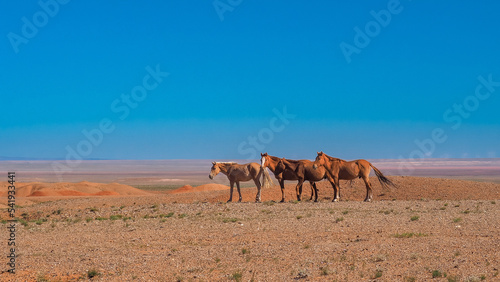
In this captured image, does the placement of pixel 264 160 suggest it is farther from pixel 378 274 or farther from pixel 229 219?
pixel 378 274

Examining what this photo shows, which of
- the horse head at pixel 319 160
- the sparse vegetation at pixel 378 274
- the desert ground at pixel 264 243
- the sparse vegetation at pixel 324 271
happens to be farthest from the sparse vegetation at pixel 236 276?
the horse head at pixel 319 160

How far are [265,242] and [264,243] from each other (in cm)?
20

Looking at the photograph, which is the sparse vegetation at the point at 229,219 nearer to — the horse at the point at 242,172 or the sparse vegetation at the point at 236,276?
the horse at the point at 242,172

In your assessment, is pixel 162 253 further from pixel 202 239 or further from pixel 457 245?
pixel 457 245

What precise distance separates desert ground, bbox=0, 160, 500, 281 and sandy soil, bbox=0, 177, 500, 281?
3 centimetres

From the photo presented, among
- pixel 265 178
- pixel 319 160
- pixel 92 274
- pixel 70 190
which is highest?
pixel 319 160

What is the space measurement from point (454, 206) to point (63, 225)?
15.2 metres

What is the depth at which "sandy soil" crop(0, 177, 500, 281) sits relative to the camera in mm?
11633

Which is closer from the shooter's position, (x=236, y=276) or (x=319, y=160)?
(x=236, y=276)

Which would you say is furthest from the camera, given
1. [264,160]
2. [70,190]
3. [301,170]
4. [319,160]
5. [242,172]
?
[70,190]

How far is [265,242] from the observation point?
49.8 feet

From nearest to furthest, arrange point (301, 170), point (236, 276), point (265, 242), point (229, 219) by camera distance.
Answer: point (236, 276) < point (265, 242) < point (229, 219) < point (301, 170)

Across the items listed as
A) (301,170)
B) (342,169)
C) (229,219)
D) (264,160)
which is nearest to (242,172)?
(264,160)

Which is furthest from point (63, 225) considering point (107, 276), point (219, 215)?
point (107, 276)
